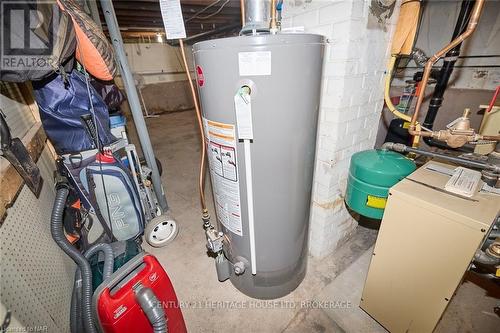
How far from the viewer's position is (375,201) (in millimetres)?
1137

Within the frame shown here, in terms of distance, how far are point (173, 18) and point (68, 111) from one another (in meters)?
0.87

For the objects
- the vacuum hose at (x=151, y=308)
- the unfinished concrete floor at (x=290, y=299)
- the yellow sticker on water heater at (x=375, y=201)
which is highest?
the yellow sticker on water heater at (x=375, y=201)

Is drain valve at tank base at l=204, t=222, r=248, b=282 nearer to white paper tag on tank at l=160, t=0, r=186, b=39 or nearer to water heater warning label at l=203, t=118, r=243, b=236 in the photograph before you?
water heater warning label at l=203, t=118, r=243, b=236

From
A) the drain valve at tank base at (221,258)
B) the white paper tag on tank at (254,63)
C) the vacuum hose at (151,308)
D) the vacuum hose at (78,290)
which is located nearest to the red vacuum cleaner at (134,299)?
the vacuum hose at (151,308)

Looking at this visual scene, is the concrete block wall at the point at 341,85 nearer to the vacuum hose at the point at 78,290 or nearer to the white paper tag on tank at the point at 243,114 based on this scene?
the white paper tag on tank at the point at 243,114

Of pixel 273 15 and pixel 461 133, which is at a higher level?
pixel 273 15

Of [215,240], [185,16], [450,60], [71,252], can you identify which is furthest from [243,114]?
[185,16]

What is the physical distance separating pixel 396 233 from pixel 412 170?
1.13ft

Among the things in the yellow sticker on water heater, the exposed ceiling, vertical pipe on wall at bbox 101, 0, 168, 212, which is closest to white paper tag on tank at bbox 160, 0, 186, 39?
vertical pipe on wall at bbox 101, 0, 168, 212

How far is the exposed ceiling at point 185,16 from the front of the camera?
3.74 meters

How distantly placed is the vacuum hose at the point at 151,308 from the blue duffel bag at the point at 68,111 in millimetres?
1106

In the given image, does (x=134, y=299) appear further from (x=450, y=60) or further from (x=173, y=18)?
(x=450, y=60)

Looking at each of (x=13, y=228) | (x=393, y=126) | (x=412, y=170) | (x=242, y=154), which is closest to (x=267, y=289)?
(x=242, y=154)

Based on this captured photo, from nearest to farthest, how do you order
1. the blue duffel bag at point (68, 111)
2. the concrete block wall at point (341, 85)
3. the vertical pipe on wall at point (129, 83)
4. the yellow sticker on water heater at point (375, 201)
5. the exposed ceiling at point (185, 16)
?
the concrete block wall at point (341, 85)
the yellow sticker on water heater at point (375, 201)
the blue duffel bag at point (68, 111)
the vertical pipe on wall at point (129, 83)
the exposed ceiling at point (185, 16)
